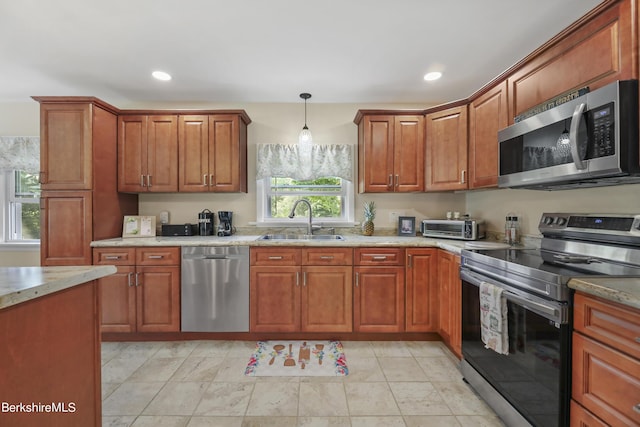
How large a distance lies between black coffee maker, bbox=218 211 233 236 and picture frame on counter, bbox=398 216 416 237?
6.09ft

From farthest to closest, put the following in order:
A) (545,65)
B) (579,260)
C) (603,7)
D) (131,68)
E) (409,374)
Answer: (131,68), (409,374), (545,65), (579,260), (603,7)

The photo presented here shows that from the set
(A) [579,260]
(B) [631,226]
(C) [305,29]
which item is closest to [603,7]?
(B) [631,226]

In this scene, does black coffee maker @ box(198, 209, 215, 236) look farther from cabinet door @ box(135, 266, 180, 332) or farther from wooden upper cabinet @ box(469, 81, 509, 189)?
wooden upper cabinet @ box(469, 81, 509, 189)

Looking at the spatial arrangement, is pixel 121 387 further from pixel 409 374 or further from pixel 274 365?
pixel 409 374

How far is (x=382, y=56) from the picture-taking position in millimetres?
2309

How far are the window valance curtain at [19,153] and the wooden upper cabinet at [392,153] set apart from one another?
360 cm

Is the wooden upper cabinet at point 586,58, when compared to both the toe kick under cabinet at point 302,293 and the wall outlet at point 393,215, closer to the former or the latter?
the wall outlet at point 393,215

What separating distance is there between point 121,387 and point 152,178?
1.84 m

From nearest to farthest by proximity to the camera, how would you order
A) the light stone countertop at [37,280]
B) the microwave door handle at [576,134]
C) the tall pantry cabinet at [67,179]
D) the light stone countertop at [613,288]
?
the light stone countertop at [37,280] < the light stone countertop at [613,288] < the microwave door handle at [576,134] < the tall pantry cabinet at [67,179]

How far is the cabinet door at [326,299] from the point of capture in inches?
101

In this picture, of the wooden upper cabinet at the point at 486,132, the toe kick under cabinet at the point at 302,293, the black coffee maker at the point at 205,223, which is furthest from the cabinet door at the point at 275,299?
the wooden upper cabinet at the point at 486,132

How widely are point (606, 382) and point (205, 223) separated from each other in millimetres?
3111

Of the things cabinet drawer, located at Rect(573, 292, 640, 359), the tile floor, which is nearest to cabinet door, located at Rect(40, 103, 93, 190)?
the tile floor

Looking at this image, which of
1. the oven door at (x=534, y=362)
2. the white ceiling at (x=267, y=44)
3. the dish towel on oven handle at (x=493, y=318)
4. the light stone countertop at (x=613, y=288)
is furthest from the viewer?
the white ceiling at (x=267, y=44)
